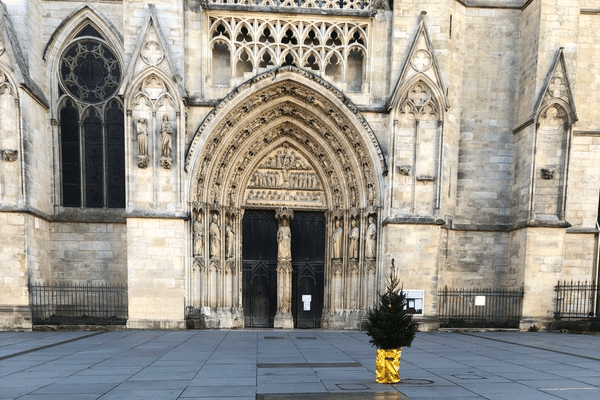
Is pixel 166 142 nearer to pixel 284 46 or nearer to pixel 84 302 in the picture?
pixel 284 46

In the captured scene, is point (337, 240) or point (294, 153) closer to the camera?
point (337, 240)

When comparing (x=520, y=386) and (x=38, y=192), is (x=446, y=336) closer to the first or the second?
(x=520, y=386)

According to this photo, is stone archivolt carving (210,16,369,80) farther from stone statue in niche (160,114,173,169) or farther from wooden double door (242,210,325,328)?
wooden double door (242,210,325,328)

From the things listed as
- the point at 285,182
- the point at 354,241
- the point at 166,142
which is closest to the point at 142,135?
the point at 166,142

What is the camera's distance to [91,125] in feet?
42.9

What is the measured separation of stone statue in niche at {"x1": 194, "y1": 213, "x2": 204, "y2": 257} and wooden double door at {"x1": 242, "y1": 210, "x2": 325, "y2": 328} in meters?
1.82

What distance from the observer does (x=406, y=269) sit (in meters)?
11.7

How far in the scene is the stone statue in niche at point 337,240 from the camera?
43.7 ft

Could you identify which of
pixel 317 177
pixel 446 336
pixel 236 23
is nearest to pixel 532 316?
pixel 446 336

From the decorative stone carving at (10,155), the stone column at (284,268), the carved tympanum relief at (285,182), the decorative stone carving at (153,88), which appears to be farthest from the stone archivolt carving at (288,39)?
the decorative stone carving at (10,155)

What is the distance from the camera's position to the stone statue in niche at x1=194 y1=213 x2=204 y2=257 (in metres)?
A: 12.1

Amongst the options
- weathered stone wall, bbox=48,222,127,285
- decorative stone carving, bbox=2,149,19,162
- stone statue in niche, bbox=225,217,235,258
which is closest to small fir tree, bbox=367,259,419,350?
stone statue in niche, bbox=225,217,235,258

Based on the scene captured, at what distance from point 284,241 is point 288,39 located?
23.0 feet

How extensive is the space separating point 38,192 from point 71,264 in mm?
2573
